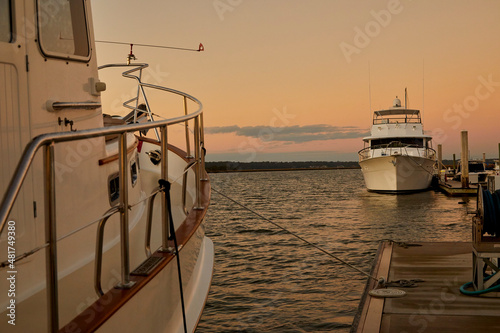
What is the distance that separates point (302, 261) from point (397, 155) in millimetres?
18402

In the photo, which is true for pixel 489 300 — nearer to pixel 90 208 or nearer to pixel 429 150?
pixel 90 208

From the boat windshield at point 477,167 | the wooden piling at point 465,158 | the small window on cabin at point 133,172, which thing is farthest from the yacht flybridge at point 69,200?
the boat windshield at point 477,167

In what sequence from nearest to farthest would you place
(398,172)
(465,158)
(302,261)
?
(302,261) < (465,158) < (398,172)

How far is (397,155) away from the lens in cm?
2966

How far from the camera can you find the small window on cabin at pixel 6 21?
9.37 ft

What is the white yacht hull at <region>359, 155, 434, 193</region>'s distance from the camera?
3050 cm

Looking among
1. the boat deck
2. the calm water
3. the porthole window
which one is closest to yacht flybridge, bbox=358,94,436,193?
the calm water

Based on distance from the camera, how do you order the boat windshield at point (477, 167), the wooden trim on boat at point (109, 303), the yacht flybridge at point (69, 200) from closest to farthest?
the wooden trim on boat at point (109, 303), the yacht flybridge at point (69, 200), the boat windshield at point (477, 167)

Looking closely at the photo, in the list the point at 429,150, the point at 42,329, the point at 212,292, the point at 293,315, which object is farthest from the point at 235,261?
the point at 429,150

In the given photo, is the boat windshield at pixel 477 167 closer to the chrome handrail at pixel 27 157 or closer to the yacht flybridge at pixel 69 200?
the yacht flybridge at pixel 69 200

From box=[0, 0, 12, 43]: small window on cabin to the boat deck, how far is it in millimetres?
4457

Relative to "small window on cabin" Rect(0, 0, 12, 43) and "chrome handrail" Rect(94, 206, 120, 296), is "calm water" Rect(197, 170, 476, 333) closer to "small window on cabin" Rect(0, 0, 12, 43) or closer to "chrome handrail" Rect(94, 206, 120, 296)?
"chrome handrail" Rect(94, 206, 120, 296)

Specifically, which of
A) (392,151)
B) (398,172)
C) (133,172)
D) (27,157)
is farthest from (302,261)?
(392,151)

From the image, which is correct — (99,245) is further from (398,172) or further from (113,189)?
(398,172)
